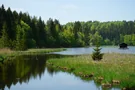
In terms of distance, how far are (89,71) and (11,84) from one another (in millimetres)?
10332

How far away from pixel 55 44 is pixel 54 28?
13.0 metres

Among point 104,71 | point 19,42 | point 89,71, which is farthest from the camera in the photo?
point 19,42

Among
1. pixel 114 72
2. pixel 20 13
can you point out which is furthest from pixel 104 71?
pixel 20 13

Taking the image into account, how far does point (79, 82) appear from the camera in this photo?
31594 millimetres

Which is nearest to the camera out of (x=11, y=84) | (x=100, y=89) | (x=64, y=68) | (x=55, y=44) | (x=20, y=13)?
(x=100, y=89)

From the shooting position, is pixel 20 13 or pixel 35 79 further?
pixel 20 13

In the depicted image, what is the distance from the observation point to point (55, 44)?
498 feet

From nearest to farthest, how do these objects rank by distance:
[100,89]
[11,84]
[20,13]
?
[100,89], [11,84], [20,13]

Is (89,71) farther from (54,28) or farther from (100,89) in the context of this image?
(54,28)

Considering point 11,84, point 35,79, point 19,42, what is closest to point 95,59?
point 35,79

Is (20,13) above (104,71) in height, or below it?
above

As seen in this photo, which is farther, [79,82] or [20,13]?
[20,13]

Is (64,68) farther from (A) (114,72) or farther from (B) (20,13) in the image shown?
(B) (20,13)

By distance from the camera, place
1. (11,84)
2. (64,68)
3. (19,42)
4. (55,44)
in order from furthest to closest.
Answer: (55,44)
(19,42)
(64,68)
(11,84)
